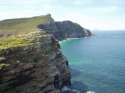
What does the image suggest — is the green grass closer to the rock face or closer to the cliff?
the cliff

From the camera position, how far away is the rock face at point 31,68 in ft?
241

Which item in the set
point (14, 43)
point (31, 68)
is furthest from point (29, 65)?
point (14, 43)

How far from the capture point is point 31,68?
7931 cm

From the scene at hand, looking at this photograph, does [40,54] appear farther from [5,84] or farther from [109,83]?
[109,83]

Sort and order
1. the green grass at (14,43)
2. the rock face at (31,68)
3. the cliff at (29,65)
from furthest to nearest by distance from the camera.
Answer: the green grass at (14,43) → the cliff at (29,65) → the rock face at (31,68)

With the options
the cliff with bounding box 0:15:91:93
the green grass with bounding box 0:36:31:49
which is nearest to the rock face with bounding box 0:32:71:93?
the cliff with bounding box 0:15:91:93

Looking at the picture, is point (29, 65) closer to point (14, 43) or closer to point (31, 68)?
point (31, 68)

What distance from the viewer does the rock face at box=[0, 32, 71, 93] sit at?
7338cm

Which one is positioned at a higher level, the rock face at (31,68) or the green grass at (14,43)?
the green grass at (14,43)

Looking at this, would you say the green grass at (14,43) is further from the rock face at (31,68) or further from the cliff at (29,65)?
the rock face at (31,68)

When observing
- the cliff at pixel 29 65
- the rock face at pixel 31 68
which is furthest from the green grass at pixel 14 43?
the rock face at pixel 31 68

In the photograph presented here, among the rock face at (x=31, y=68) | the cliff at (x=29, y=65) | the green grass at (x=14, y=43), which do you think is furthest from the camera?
the green grass at (x=14, y=43)

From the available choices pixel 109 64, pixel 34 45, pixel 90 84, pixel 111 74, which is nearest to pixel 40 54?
pixel 34 45

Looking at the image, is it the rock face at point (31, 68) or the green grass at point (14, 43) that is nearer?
the rock face at point (31, 68)
